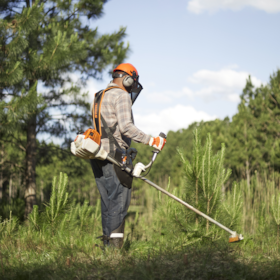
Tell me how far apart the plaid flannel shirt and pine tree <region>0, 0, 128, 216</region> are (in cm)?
297

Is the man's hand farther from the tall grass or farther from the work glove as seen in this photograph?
the tall grass

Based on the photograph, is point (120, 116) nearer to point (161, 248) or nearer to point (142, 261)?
point (142, 261)

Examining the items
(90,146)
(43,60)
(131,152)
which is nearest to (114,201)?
(131,152)

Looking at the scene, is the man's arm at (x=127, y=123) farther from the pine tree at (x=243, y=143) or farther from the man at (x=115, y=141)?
the pine tree at (x=243, y=143)

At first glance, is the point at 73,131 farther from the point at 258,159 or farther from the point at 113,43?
the point at 258,159

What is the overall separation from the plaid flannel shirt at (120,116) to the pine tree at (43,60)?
9.73 feet

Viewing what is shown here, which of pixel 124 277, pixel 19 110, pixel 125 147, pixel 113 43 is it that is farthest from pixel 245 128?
pixel 124 277

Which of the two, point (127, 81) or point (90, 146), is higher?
point (127, 81)

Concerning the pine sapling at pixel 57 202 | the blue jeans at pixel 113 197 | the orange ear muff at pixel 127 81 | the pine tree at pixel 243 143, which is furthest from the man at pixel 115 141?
the pine tree at pixel 243 143

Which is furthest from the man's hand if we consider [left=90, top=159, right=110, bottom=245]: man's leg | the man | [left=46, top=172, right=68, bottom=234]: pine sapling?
[left=46, top=172, right=68, bottom=234]: pine sapling

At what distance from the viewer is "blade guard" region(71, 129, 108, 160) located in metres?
2.93

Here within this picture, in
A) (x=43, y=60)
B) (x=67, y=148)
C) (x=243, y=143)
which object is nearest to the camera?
(x=43, y=60)

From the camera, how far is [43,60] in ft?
20.9

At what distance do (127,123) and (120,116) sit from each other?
105mm
